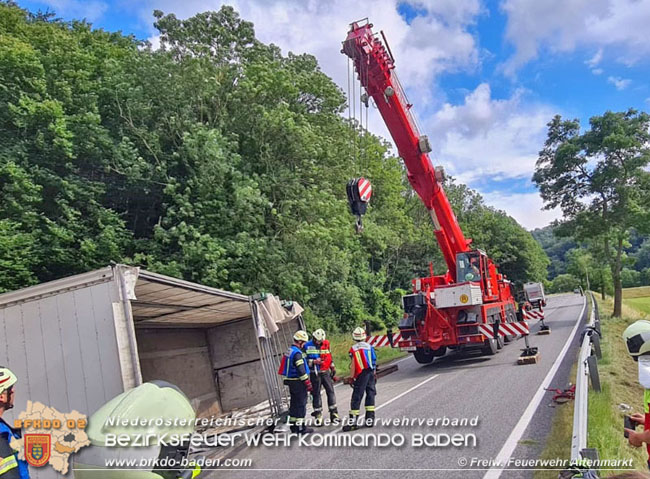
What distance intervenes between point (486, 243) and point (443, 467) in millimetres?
40721

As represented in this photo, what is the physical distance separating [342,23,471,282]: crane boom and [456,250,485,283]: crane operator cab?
0.19 m

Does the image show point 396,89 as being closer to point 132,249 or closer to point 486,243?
point 132,249

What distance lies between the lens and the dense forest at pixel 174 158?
12.7 meters

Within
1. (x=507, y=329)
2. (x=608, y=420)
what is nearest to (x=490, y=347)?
(x=507, y=329)

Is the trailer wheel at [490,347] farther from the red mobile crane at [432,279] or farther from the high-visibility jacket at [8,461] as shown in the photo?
the high-visibility jacket at [8,461]

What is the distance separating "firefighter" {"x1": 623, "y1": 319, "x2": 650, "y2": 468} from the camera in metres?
3.07

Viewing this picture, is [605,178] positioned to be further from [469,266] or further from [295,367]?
[295,367]

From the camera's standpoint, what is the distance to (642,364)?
3.21 metres

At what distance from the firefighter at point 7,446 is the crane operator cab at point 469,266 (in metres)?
11.6

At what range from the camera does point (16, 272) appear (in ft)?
38.4

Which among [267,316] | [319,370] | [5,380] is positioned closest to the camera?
[5,380]

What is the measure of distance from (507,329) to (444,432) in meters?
7.76

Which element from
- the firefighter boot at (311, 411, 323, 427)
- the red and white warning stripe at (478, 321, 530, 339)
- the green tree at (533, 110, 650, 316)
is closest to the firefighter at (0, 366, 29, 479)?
the firefighter boot at (311, 411, 323, 427)

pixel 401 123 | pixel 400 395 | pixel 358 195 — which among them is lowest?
pixel 400 395
